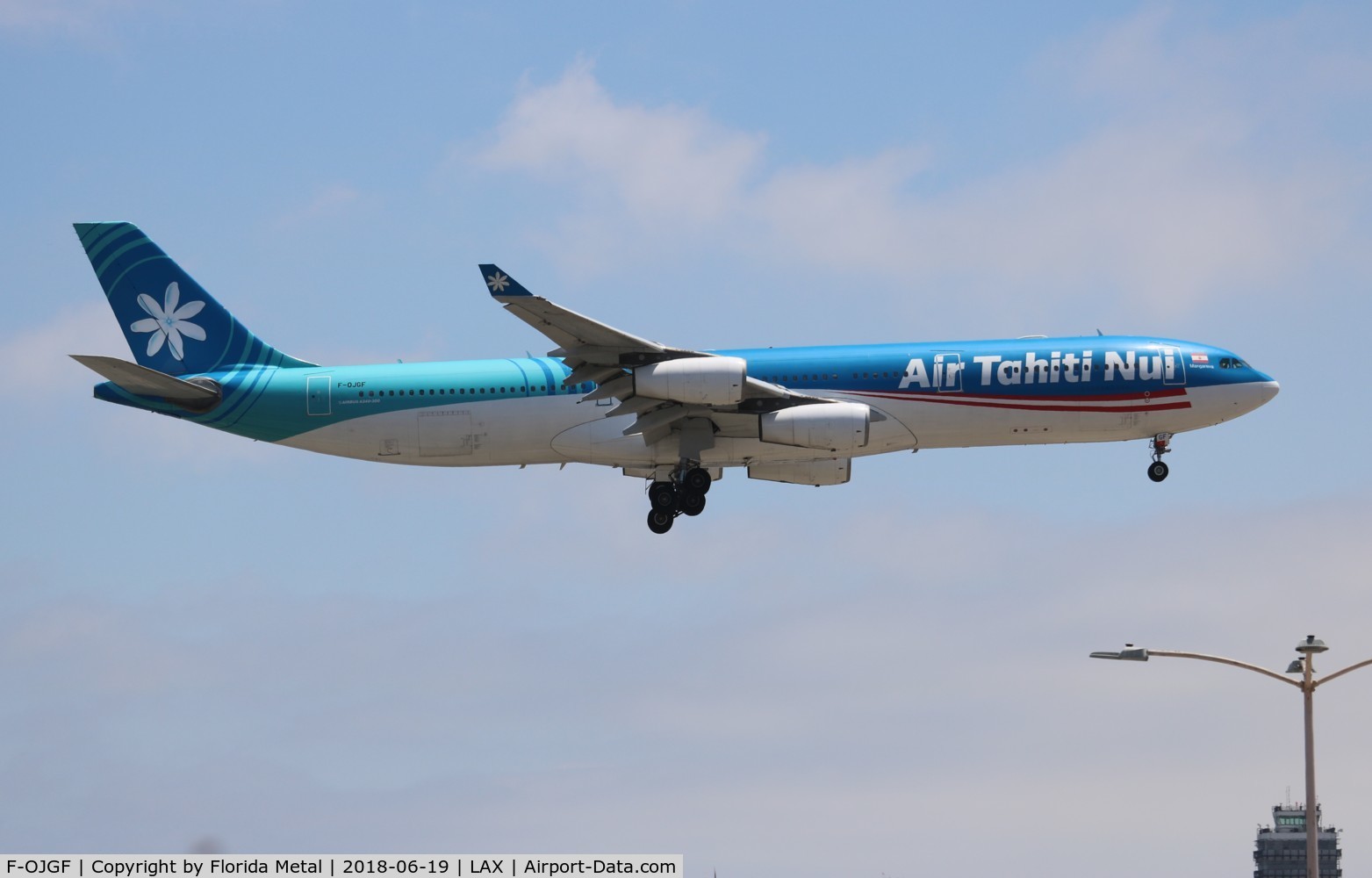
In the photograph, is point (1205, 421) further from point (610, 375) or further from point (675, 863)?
point (675, 863)

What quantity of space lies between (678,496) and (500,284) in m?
10.3

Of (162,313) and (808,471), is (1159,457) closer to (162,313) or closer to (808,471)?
(808,471)

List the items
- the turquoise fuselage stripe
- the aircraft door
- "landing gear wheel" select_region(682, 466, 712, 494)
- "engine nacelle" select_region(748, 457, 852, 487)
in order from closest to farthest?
the turquoise fuselage stripe
"landing gear wheel" select_region(682, 466, 712, 494)
the aircraft door
"engine nacelle" select_region(748, 457, 852, 487)

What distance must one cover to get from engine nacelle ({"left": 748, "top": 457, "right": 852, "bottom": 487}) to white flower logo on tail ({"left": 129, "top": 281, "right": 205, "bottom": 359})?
718 inches

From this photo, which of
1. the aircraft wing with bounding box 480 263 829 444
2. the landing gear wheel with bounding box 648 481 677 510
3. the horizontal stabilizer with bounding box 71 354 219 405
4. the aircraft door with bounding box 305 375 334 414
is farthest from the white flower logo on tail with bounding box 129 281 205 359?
the landing gear wheel with bounding box 648 481 677 510

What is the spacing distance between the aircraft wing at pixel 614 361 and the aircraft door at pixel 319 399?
24.4ft

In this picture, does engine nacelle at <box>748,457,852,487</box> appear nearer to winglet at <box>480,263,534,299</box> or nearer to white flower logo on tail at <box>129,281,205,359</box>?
winglet at <box>480,263,534,299</box>

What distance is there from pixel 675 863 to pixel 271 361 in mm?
28306

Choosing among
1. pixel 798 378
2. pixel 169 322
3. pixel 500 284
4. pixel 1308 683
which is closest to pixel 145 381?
pixel 169 322

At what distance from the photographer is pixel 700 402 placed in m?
49.4

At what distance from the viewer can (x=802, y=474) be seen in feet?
184

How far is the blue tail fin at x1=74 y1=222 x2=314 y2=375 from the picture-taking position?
5600cm

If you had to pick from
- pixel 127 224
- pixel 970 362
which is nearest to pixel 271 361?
pixel 127 224

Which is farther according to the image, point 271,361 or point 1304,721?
point 271,361
